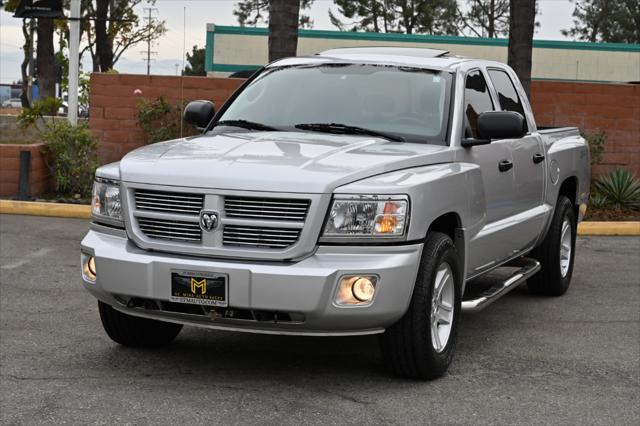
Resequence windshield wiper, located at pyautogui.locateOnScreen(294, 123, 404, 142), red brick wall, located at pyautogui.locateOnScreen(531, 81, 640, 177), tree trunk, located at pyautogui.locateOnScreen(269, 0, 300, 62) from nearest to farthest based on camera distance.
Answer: windshield wiper, located at pyautogui.locateOnScreen(294, 123, 404, 142)
tree trunk, located at pyautogui.locateOnScreen(269, 0, 300, 62)
red brick wall, located at pyautogui.locateOnScreen(531, 81, 640, 177)

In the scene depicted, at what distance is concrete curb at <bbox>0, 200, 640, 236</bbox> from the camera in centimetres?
1366

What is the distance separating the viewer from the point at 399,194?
581cm

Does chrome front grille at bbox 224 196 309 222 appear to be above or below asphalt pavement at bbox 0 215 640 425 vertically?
above

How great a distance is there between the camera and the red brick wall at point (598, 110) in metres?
16.0

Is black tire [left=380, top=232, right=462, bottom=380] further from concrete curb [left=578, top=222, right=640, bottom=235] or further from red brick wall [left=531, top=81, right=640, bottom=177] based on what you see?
red brick wall [left=531, top=81, right=640, bottom=177]

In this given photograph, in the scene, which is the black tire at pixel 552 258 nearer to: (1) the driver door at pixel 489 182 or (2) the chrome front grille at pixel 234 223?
(1) the driver door at pixel 489 182

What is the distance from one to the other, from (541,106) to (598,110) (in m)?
0.82

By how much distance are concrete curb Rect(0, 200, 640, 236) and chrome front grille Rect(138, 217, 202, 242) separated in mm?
7754

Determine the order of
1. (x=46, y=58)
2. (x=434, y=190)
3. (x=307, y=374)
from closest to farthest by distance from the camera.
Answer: (x=434, y=190), (x=307, y=374), (x=46, y=58)

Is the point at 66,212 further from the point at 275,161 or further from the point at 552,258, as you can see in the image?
the point at 275,161

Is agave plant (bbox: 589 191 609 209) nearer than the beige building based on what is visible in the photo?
Yes

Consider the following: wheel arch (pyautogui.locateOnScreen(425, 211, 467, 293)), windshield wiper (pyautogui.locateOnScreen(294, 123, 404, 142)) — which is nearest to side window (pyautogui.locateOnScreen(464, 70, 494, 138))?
windshield wiper (pyautogui.locateOnScreen(294, 123, 404, 142))

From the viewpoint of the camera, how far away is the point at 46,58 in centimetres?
3372

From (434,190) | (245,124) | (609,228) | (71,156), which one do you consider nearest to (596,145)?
(609,228)
